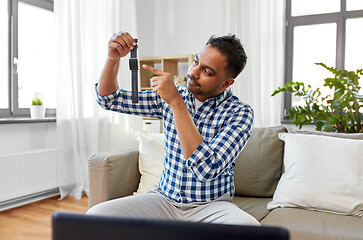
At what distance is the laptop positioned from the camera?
0.41m

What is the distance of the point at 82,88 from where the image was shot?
3348 mm

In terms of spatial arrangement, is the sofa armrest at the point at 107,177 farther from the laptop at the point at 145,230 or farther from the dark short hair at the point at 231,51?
the laptop at the point at 145,230

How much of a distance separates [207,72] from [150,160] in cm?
78

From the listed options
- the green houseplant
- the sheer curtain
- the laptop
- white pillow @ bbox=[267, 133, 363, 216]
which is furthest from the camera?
the sheer curtain

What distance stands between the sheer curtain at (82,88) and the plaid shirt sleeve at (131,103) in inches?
73.3

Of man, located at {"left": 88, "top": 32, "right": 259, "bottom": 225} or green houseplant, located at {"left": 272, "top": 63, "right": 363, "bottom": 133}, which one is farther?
green houseplant, located at {"left": 272, "top": 63, "right": 363, "bottom": 133}

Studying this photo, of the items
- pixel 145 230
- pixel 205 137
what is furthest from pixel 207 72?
pixel 145 230

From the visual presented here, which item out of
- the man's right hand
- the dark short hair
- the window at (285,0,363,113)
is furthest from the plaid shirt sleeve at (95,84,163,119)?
the window at (285,0,363,113)

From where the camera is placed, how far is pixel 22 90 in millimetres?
3170

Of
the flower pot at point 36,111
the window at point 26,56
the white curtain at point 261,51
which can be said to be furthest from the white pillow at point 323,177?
the window at point 26,56

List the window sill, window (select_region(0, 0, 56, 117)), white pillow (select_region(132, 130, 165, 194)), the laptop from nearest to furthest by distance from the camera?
the laptop → white pillow (select_region(132, 130, 165, 194)) → the window sill → window (select_region(0, 0, 56, 117))

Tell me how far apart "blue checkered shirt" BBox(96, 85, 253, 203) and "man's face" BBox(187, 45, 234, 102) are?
0.28 ft

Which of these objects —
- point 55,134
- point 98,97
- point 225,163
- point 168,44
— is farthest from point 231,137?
point 168,44

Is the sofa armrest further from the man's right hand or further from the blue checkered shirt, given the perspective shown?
the man's right hand
